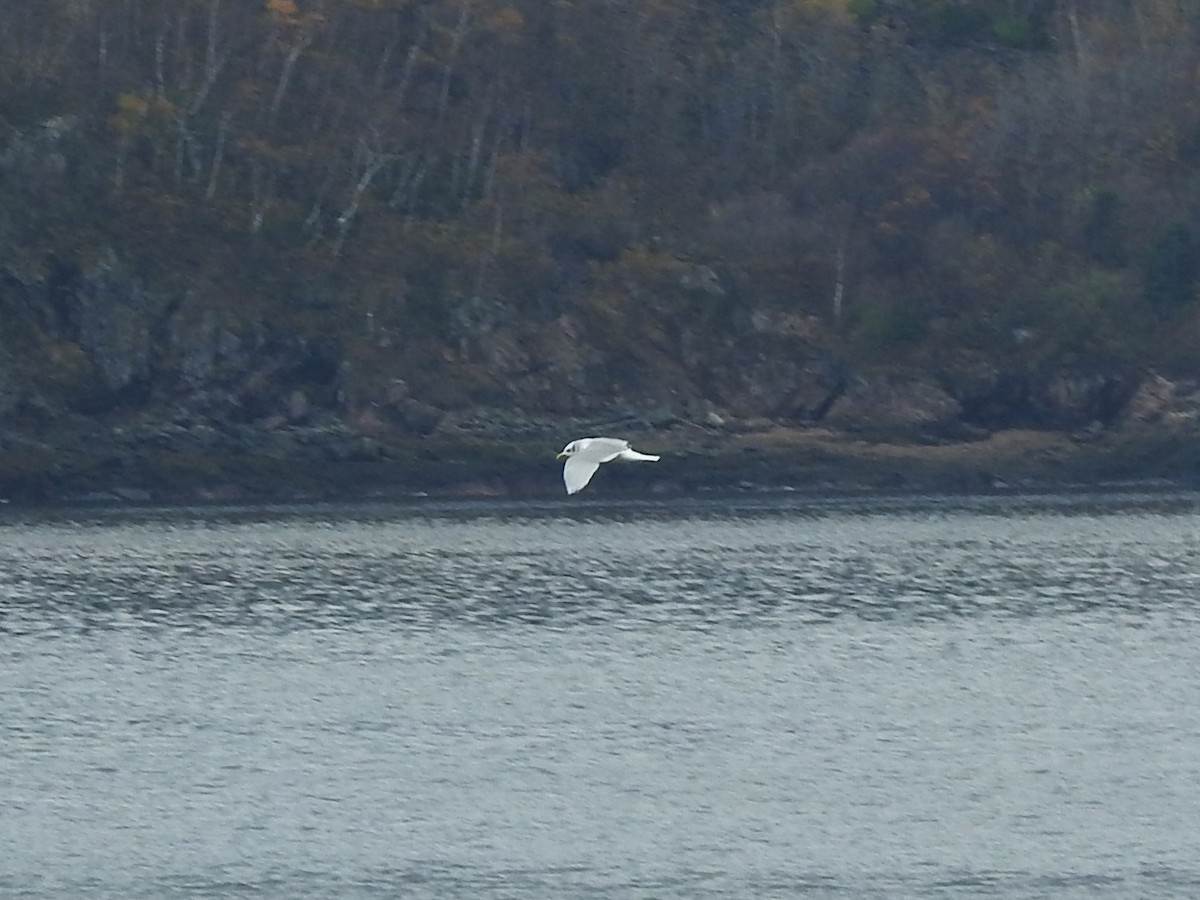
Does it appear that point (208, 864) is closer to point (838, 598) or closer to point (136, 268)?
point (838, 598)

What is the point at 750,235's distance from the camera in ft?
246

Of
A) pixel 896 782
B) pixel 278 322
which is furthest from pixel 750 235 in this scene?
pixel 896 782

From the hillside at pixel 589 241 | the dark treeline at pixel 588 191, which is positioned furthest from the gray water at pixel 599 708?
the dark treeline at pixel 588 191

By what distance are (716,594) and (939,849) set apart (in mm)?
20929

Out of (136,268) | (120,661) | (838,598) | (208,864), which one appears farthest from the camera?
(136,268)

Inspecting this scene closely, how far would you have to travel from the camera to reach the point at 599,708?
1347 inches

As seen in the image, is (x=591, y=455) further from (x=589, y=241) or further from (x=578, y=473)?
(x=589, y=241)

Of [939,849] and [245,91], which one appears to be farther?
[245,91]

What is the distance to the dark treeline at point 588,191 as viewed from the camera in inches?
2670

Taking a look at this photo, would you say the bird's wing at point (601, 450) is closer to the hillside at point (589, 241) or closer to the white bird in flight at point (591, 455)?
the white bird in flight at point (591, 455)

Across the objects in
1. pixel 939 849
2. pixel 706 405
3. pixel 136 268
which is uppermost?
pixel 136 268

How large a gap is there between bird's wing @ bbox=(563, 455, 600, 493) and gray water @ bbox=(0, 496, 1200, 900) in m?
3.81

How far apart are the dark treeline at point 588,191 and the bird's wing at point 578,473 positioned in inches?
1636

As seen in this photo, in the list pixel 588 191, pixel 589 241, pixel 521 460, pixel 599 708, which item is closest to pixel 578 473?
pixel 599 708
